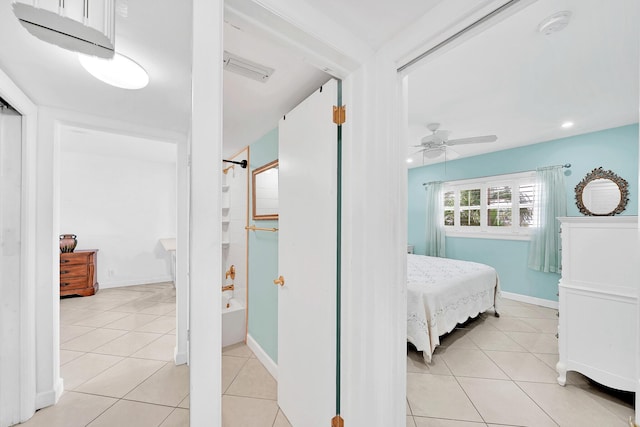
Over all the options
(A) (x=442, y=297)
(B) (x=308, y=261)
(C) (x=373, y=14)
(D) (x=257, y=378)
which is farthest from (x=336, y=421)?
(C) (x=373, y=14)

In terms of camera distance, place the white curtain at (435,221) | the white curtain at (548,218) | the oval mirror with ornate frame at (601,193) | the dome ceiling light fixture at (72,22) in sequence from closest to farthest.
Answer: the dome ceiling light fixture at (72,22) → the oval mirror with ornate frame at (601,193) → the white curtain at (548,218) → the white curtain at (435,221)

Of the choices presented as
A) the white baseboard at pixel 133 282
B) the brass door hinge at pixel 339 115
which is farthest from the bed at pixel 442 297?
the white baseboard at pixel 133 282

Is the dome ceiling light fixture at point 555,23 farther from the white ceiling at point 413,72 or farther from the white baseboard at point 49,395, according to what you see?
the white baseboard at point 49,395

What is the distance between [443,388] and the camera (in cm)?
195

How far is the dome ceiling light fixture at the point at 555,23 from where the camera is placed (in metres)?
1.34

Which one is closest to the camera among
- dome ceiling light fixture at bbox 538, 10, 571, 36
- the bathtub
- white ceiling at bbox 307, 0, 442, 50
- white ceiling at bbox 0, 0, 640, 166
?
white ceiling at bbox 0, 0, 640, 166

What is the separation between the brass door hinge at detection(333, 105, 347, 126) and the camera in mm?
1286

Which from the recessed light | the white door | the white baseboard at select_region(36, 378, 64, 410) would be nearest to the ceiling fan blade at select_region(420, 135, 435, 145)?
the white door

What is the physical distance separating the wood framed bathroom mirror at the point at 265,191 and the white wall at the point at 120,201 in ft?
4.21

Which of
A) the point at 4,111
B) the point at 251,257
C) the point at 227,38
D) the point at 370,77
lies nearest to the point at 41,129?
the point at 4,111

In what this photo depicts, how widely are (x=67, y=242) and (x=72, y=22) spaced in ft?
1.54

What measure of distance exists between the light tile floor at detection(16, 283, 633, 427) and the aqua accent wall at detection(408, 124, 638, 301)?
1.51 ft

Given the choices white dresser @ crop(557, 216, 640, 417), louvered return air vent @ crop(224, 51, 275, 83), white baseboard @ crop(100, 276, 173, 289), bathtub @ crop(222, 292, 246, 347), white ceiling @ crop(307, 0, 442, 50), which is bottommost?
bathtub @ crop(222, 292, 246, 347)

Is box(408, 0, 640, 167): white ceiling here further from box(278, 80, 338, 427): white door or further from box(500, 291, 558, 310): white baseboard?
box(500, 291, 558, 310): white baseboard
